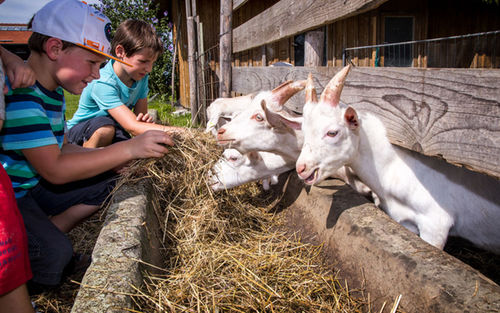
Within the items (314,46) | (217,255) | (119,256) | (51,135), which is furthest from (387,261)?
(314,46)

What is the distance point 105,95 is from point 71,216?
1292 millimetres

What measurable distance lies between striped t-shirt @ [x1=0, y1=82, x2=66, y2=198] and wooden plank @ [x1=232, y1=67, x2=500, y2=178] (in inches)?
76.6

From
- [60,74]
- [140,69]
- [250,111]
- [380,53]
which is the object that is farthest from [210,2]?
[60,74]

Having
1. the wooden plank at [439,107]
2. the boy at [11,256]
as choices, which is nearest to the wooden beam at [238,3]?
the wooden plank at [439,107]

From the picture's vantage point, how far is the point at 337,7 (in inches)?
98.3

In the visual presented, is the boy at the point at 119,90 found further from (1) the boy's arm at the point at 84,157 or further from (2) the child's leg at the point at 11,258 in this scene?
(2) the child's leg at the point at 11,258

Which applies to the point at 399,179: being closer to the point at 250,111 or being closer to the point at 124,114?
the point at 250,111

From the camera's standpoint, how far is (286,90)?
→ 2.98 metres

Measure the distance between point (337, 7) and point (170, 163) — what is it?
5.21ft

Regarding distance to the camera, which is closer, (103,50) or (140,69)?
(103,50)

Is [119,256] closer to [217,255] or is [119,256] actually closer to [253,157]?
[217,255]

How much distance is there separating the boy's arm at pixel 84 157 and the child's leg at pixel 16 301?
660mm

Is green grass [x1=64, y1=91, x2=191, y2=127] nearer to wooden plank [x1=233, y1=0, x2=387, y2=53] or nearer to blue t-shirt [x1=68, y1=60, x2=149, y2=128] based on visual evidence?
blue t-shirt [x1=68, y1=60, x2=149, y2=128]

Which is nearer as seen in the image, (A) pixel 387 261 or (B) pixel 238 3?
(A) pixel 387 261
